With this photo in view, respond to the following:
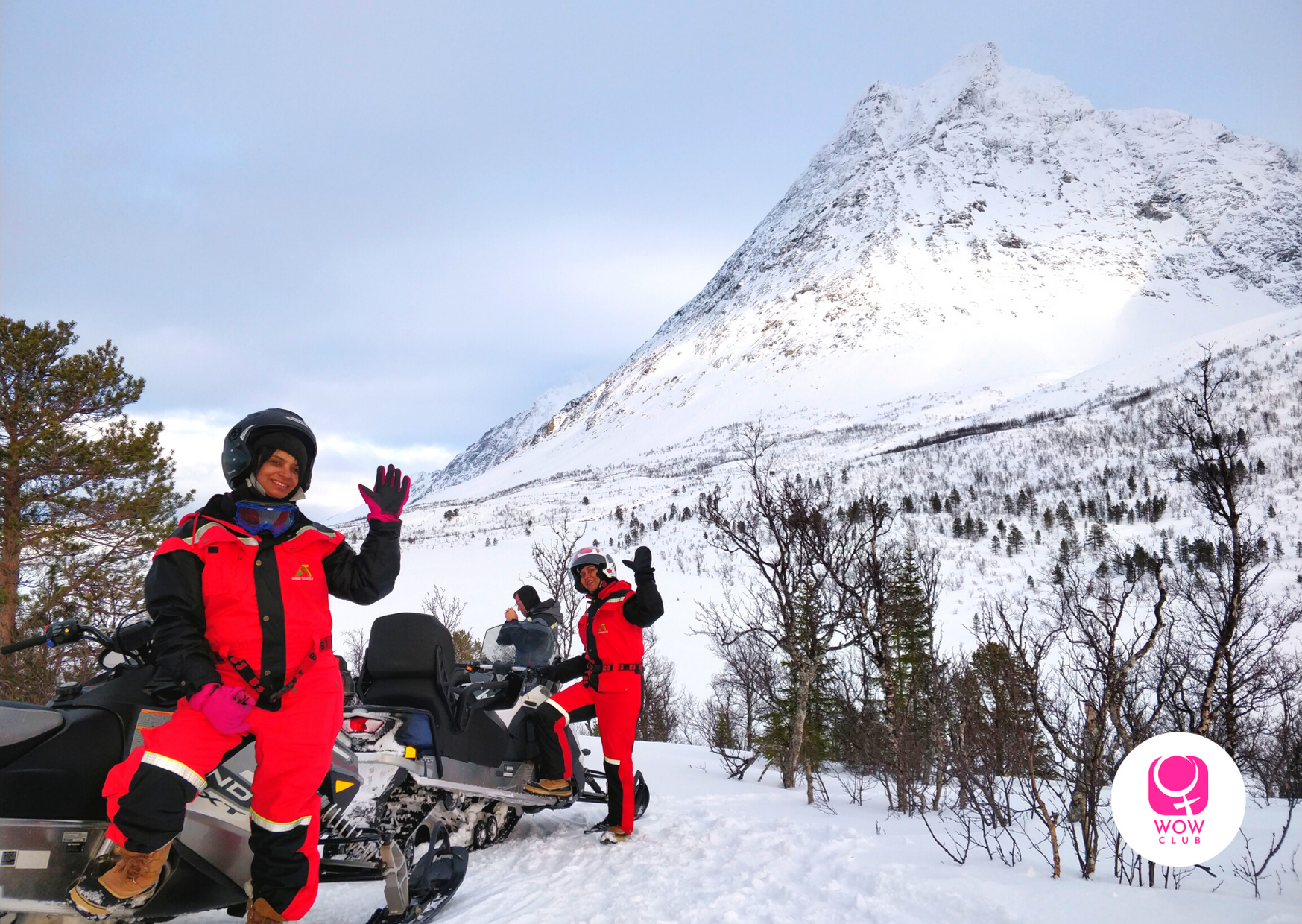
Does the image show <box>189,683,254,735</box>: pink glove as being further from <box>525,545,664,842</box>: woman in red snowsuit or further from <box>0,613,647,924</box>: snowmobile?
<box>525,545,664,842</box>: woman in red snowsuit

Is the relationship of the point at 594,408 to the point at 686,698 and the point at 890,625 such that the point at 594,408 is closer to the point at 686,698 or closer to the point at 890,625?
the point at 686,698

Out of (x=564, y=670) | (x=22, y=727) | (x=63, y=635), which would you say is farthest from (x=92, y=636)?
(x=564, y=670)

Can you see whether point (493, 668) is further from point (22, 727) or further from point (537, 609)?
point (22, 727)

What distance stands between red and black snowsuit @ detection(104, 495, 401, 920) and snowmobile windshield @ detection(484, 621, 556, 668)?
98.4 inches

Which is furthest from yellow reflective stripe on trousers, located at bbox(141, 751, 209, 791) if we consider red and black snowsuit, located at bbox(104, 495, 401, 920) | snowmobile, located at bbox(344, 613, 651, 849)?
snowmobile, located at bbox(344, 613, 651, 849)

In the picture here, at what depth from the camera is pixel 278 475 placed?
2.68 metres

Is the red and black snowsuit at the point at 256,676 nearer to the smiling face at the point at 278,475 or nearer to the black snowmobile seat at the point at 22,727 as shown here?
the smiling face at the point at 278,475

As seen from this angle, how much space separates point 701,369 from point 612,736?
128m

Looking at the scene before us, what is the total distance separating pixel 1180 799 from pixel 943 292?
143609 millimetres

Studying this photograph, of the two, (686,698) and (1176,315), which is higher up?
(1176,315)

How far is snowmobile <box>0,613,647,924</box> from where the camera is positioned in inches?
87.6

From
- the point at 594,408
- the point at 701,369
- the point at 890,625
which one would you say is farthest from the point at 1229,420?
the point at 594,408

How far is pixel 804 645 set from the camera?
7.59 m

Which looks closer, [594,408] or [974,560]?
[974,560]
